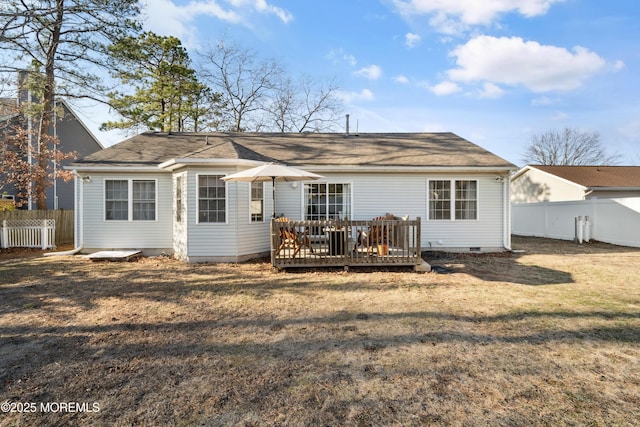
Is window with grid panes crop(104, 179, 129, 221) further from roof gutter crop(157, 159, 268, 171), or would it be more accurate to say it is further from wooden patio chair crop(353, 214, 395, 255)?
wooden patio chair crop(353, 214, 395, 255)

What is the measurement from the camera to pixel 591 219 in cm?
1406

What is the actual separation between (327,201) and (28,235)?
1110 centimetres

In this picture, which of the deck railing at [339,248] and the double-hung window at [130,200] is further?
the double-hung window at [130,200]

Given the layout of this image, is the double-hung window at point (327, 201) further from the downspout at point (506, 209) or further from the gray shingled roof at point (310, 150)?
the downspout at point (506, 209)

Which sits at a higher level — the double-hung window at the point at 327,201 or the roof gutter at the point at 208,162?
the roof gutter at the point at 208,162

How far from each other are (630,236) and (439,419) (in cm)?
1530

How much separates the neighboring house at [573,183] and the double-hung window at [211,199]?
57.0ft

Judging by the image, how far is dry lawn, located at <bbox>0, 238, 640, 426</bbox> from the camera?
250 centimetres

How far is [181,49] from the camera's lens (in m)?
21.2

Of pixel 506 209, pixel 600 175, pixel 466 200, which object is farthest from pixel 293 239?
pixel 600 175

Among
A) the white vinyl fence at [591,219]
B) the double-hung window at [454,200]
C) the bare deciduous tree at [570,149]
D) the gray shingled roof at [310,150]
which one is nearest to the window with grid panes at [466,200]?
the double-hung window at [454,200]

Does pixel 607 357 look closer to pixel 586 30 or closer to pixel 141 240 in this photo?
pixel 141 240

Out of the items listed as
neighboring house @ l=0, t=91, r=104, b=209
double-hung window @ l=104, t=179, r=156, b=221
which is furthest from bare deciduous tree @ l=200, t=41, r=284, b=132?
double-hung window @ l=104, t=179, r=156, b=221

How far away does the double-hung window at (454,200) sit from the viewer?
10.6 m
